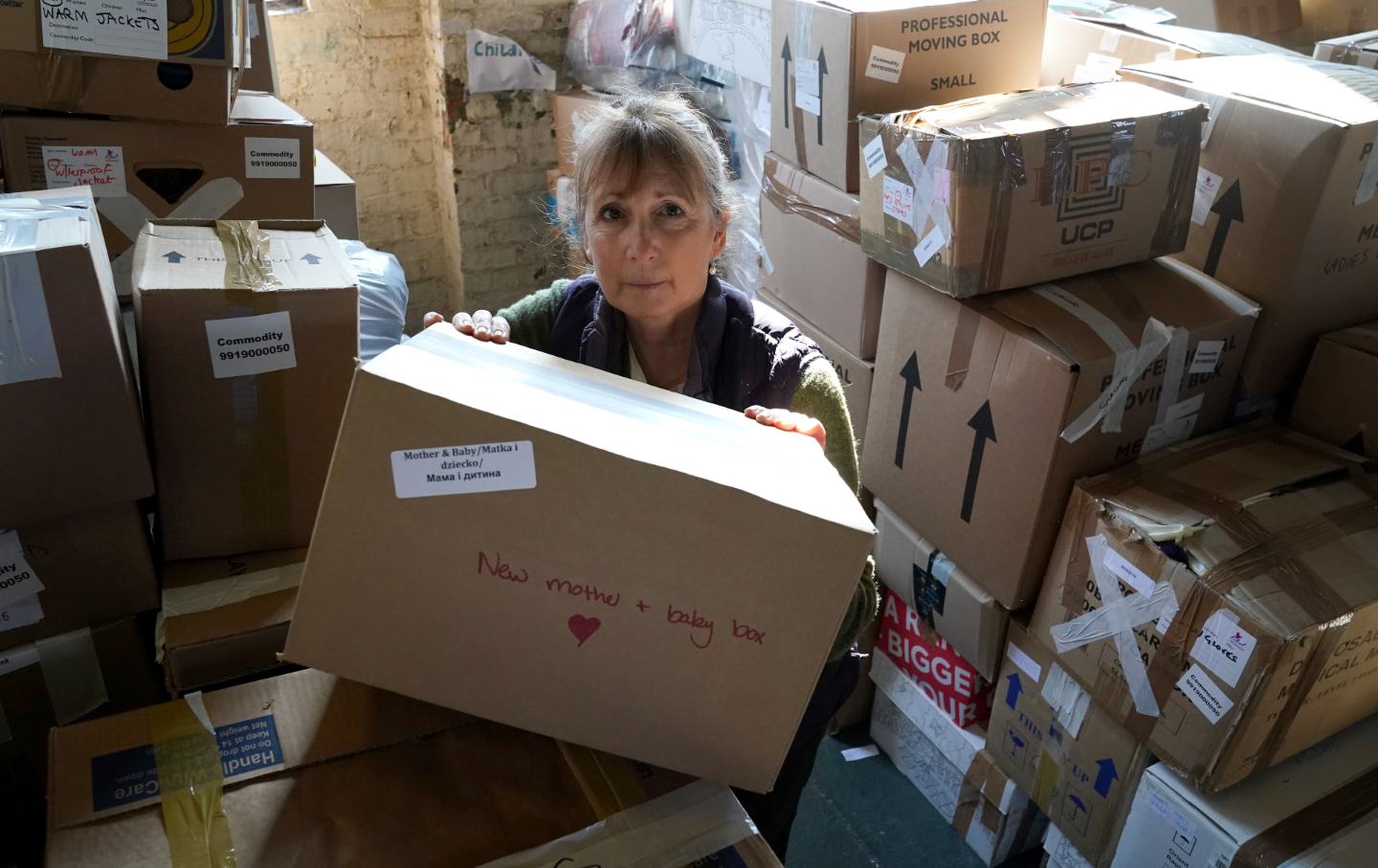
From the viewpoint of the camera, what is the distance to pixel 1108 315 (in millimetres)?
1480

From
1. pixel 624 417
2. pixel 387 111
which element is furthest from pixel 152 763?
pixel 387 111

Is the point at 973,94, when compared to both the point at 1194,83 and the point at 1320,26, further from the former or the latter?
the point at 1320,26

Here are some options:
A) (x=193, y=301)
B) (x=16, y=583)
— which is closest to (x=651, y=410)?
(x=193, y=301)

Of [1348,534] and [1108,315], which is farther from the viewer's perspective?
[1108,315]

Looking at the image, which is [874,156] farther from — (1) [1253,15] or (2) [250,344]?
(1) [1253,15]

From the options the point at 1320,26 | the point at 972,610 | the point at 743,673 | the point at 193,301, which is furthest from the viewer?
the point at 1320,26

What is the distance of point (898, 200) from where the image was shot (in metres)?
1.58

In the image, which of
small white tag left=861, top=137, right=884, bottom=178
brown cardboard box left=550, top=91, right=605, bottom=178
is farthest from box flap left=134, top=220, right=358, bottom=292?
brown cardboard box left=550, top=91, right=605, bottom=178

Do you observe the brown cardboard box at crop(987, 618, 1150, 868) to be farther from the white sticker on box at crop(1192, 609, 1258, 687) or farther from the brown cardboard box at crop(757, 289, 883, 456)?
the brown cardboard box at crop(757, 289, 883, 456)

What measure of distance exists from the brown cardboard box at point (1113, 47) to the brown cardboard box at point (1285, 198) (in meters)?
0.21

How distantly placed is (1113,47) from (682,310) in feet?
4.05

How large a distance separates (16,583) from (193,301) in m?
0.42

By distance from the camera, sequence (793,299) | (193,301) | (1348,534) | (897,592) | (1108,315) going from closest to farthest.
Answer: (193,301)
(1348,534)
(1108,315)
(897,592)
(793,299)

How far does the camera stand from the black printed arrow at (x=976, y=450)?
156 centimetres
